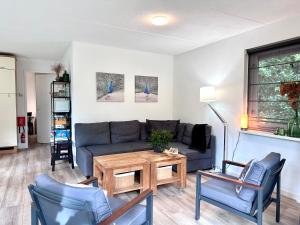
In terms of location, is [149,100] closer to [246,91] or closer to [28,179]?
[246,91]

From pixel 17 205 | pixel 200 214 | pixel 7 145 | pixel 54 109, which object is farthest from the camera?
pixel 7 145

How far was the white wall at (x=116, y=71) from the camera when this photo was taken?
420cm

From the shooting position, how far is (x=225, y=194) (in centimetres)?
213

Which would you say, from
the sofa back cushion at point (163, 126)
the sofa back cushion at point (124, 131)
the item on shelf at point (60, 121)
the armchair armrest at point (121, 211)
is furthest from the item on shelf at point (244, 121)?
the item on shelf at point (60, 121)

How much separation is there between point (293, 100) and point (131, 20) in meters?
2.37

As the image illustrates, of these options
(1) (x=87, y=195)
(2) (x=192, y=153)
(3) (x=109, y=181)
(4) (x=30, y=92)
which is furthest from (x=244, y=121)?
(4) (x=30, y=92)

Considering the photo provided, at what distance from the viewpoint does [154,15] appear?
2816 millimetres

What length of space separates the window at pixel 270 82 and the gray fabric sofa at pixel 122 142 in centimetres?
92

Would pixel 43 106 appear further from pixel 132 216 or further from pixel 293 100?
pixel 293 100

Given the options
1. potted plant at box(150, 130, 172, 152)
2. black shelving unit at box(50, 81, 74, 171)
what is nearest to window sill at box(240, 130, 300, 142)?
potted plant at box(150, 130, 172, 152)

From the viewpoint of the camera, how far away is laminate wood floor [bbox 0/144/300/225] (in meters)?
2.36

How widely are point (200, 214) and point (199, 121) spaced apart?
229 centimetres

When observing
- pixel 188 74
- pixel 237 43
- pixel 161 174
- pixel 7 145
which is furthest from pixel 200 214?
pixel 7 145

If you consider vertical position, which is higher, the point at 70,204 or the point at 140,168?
the point at 70,204
